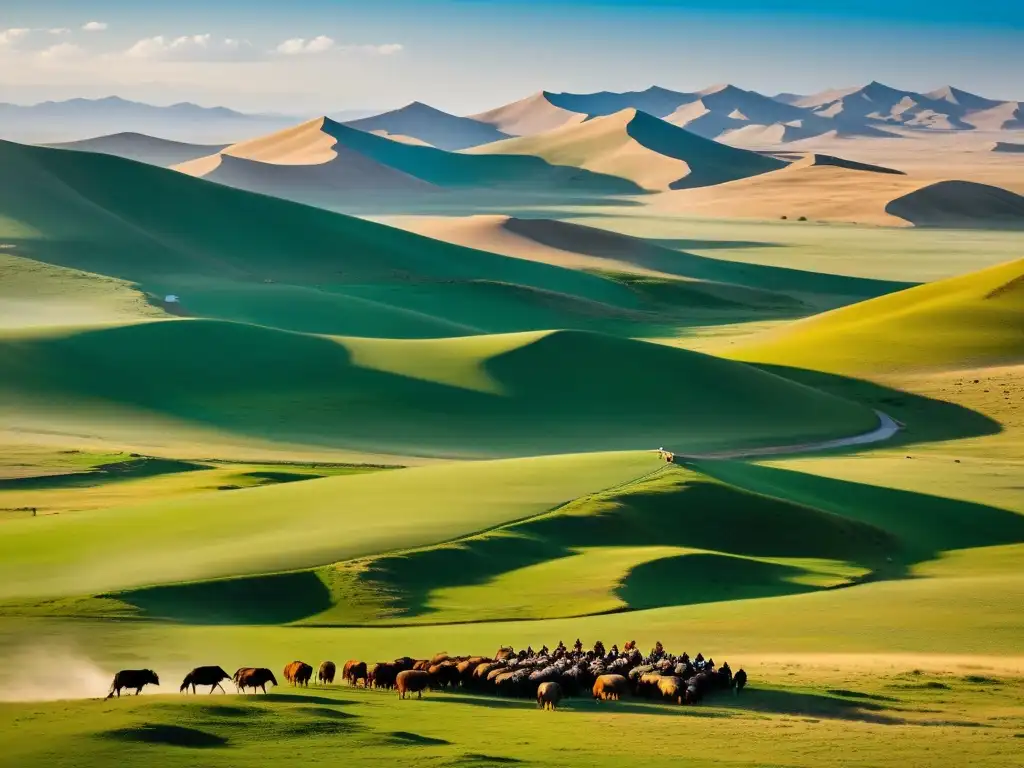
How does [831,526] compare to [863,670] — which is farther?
[831,526]

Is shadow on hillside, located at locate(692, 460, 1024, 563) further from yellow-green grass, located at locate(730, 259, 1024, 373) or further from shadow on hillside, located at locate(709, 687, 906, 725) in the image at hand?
yellow-green grass, located at locate(730, 259, 1024, 373)

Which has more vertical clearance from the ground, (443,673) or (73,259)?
(73,259)

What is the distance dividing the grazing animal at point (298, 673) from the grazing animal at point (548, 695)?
3095mm

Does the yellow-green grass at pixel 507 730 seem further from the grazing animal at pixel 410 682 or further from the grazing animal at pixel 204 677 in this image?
the grazing animal at pixel 204 677

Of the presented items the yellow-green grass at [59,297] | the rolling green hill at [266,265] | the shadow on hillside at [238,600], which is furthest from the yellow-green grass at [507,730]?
the rolling green hill at [266,265]

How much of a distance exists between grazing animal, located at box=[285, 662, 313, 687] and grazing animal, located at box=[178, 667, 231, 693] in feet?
2.75

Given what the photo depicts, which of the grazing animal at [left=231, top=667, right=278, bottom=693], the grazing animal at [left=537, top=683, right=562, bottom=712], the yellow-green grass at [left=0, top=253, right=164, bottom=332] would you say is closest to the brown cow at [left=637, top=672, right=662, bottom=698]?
the grazing animal at [left=537, top=683, right=562, bottom=712]

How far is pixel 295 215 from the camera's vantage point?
128 m

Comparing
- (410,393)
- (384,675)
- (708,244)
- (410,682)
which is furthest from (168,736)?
(708,244)

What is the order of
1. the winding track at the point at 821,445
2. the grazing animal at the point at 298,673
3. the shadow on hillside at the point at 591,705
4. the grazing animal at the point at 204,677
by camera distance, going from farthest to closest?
the winding track at the point at 821,445
the grazing animal at the point at 298,673
the grazing animal at the point at 204,677
the shadow on hillside at the point at 591,705

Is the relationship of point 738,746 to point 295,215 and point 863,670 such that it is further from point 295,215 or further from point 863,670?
point 295,215

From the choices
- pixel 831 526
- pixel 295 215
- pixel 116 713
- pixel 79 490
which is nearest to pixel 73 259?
pixel 295 215

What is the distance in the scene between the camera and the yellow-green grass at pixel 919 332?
80.9m

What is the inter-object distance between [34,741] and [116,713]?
1306 millimetres
